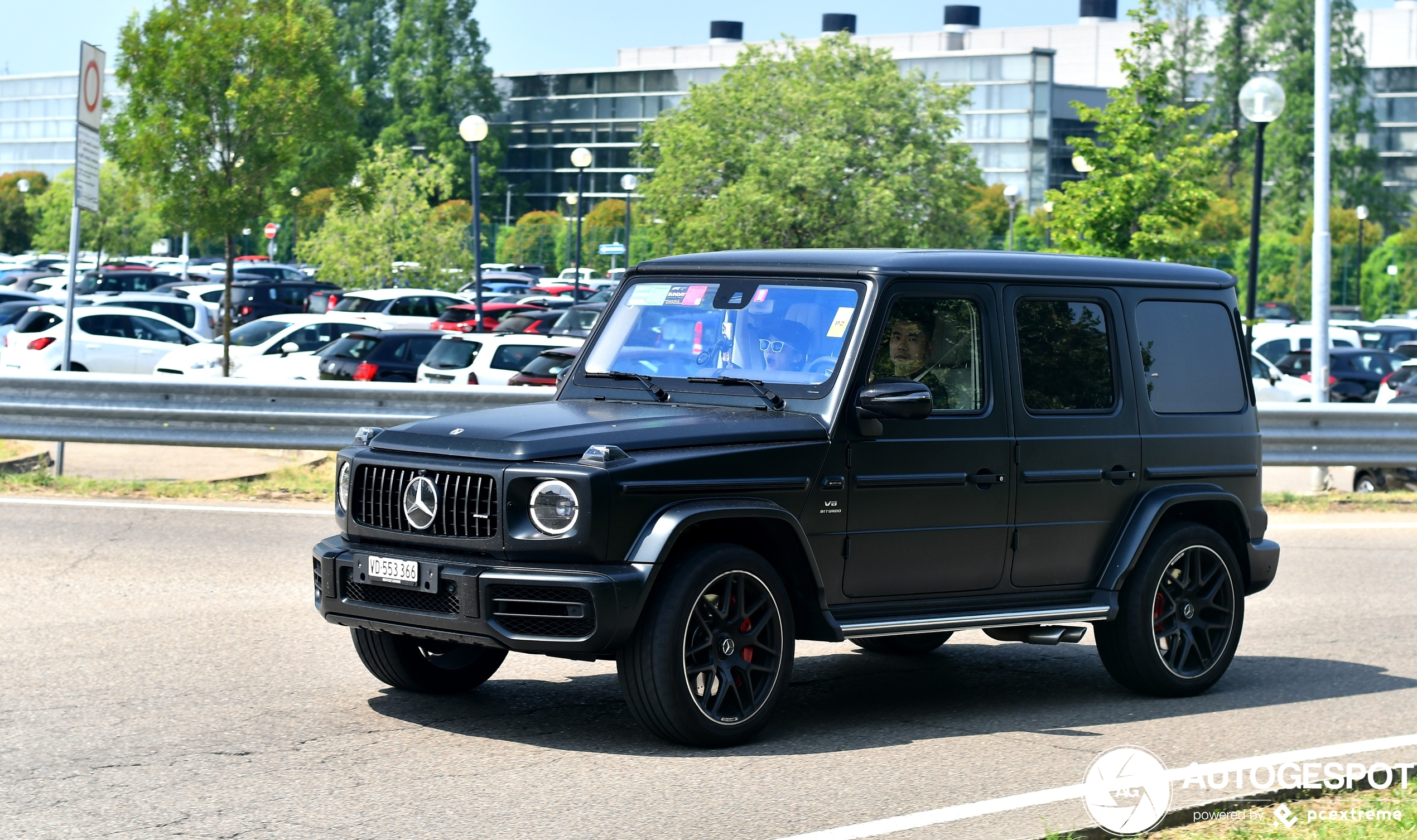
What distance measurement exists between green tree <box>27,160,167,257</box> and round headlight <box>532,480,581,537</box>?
254ft

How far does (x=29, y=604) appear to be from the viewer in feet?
29.8

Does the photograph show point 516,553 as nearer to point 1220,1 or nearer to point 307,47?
point 307,47

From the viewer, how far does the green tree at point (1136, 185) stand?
2773 cm

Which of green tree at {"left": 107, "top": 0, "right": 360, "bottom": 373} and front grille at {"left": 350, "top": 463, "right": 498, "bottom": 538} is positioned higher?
green tree at {"left": 107, "top": 0, "right": 360, "bottom": 373}

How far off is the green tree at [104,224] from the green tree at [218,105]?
177ft

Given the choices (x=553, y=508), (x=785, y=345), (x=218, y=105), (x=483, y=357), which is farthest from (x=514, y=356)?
(x=553, y=508)

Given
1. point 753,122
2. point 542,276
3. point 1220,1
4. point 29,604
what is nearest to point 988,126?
point 1220,1

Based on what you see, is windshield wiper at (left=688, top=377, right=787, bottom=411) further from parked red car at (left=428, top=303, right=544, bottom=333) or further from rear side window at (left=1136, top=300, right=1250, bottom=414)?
parked red car at (left=428, top=303, right=544, bottom=333)

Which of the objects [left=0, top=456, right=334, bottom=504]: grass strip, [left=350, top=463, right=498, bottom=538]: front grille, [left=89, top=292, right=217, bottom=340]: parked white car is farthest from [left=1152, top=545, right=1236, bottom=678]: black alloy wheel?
[left=89, top=292, right=217, bottom=340]: parked white car

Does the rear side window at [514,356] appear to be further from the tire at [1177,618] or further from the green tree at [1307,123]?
the green tree at [1307,123]

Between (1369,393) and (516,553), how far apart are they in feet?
88.0

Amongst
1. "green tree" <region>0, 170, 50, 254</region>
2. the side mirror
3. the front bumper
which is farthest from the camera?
"green tree" <region>0, 170, 50, 254</region>

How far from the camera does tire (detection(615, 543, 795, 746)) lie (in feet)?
20.1

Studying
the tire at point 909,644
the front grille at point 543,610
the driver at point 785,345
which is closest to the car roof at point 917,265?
the driver at point 785,345
